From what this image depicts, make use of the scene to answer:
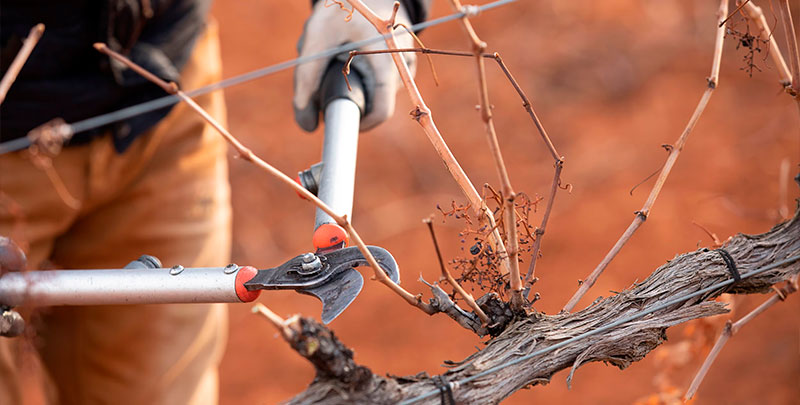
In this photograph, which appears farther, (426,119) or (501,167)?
(426,119)

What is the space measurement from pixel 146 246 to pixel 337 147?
2.83 ft

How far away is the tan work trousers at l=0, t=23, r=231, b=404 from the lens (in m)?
1.70

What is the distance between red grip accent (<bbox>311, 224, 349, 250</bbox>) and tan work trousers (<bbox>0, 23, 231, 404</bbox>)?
0.82 m

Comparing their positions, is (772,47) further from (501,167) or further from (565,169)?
(565,169)

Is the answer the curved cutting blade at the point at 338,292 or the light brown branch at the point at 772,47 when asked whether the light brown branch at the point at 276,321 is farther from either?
the light brown branch at the point at 772,47

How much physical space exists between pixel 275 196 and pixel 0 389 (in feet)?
7.95

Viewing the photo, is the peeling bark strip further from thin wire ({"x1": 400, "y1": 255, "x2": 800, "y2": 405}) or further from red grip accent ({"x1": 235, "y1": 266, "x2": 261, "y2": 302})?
red grip accent ({"x1": 235, "y1": 266, "x2": 261, "y2": 302})

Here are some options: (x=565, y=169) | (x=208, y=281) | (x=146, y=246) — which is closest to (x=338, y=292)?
(x=208, y=281)

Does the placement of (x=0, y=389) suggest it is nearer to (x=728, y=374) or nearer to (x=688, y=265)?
(x=688, y=265)

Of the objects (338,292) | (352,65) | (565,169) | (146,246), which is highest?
(565,169)

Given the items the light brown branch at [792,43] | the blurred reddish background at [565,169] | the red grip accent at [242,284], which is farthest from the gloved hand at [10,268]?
the blurred reddish background at [565,169]

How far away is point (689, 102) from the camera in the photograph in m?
4.00

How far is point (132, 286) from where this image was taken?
938 mm

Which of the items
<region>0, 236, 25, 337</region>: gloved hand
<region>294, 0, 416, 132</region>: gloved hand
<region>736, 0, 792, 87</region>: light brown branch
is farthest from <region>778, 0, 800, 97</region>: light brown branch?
<region>0, 236, 25, 337</region>: gloved hand
